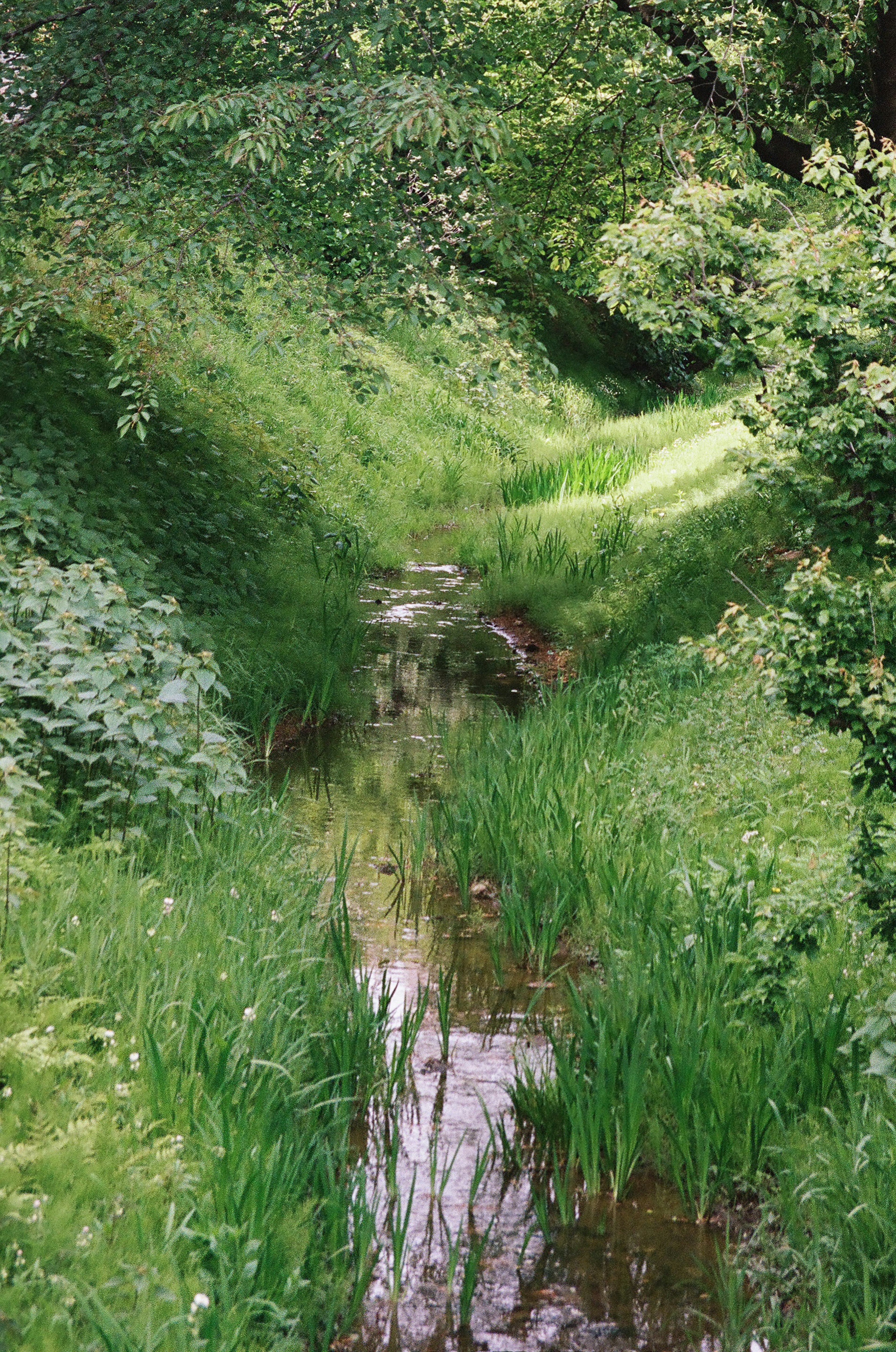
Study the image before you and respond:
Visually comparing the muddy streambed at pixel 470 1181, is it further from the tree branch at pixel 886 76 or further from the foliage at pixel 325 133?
the tree branch at pixel 886 76

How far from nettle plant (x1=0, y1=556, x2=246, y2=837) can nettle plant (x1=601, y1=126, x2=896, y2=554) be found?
8.59ft

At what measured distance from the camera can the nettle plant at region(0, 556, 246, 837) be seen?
531 cm

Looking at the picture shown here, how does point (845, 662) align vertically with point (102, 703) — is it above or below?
above

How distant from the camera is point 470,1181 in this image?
4.26m

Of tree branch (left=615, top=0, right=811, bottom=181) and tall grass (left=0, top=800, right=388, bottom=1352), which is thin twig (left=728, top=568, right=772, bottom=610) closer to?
tall grass (left=0, top=800, right=388, bottom=1352)

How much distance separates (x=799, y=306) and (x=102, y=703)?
3.33 m

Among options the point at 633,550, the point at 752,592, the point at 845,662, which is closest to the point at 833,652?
the point at 845,662

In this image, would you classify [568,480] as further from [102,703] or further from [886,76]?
[102,703]

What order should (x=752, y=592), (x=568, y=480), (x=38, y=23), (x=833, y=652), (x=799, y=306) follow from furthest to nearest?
(x=568, y=480)
(x=38, y=23)
(x=752, y=592)
(x=799, y=306)
(x=833, y=652)

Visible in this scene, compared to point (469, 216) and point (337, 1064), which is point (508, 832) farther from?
point (469, 216)

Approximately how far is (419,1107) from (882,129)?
8094mm

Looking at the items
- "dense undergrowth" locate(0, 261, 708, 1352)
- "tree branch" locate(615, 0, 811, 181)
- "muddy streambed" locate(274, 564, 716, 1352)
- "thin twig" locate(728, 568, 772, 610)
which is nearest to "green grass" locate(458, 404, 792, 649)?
"thin twig" locate(728, 568, 772, 610)

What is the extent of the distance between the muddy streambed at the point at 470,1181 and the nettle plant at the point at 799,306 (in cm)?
233

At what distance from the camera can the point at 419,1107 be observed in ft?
15.4
